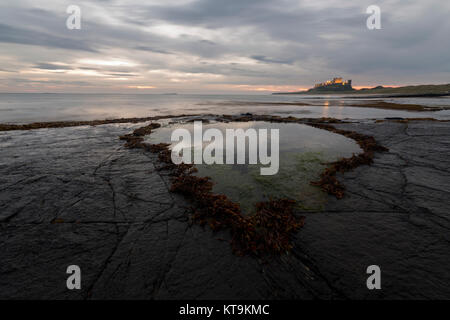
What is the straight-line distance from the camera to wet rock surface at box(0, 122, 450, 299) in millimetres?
2617

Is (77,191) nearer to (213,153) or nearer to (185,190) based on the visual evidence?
(185,190)

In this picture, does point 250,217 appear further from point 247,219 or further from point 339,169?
point 339,169

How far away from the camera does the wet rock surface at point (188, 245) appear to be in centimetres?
262

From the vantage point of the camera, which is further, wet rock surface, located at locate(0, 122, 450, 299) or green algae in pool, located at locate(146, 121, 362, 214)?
green algae in pool, located at locate(146, 121, 362, 214)

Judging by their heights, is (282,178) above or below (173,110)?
below

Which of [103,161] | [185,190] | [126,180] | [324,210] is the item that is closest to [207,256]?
[185,190]

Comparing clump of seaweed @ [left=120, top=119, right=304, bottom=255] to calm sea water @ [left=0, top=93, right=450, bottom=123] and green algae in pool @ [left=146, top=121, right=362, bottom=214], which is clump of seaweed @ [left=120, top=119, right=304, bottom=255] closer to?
green algae in pool @ [left=146, top=121, right=362, bottom=214]

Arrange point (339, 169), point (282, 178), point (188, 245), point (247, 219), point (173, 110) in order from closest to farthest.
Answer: point (188, 245) → point (247, 219) → point (282, 178) → point (339, 169) → point (173, 110)

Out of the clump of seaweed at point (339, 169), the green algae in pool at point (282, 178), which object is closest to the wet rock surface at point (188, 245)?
the clump of seaweed at point (339, 169)

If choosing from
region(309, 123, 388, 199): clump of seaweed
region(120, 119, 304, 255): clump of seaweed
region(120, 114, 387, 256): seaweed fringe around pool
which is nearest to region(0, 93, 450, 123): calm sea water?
region(309, 123, 388, 199): clump of seaweed

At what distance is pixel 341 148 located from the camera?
10109mm

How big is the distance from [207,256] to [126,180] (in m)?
4.22

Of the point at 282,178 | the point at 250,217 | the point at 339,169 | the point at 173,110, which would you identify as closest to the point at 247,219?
the point at 250,217

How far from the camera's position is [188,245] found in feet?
11.1
